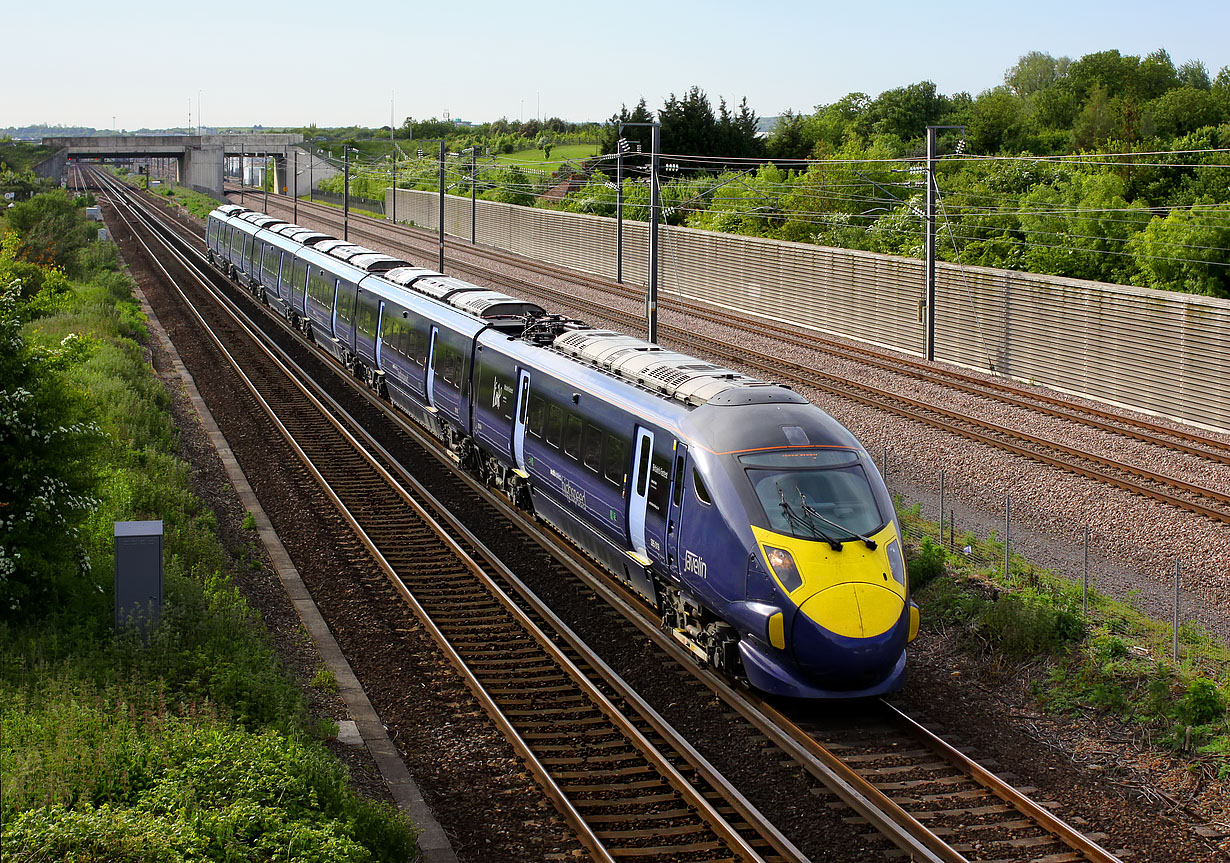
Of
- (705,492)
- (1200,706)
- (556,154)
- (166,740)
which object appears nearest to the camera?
(166,740)

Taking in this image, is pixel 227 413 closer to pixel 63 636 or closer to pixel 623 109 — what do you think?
pixel 63 636

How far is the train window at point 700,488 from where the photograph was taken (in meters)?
11.6

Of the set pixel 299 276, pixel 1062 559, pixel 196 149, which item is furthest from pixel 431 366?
pixel 196 149

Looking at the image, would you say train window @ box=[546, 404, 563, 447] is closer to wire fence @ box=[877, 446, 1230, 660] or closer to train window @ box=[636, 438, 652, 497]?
train window @ box=[636, 438, 652, 497]

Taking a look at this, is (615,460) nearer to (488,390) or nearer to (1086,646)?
(488,390)

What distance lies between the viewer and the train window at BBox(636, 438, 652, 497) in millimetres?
13016

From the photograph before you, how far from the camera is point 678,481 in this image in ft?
40.1

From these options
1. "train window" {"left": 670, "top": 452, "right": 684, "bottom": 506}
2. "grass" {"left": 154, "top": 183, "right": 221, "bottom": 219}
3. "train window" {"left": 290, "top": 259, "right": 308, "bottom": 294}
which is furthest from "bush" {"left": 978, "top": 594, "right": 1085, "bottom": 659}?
"grass" {"left": 154, "top": 183, "right": 221, "bottom": 219}

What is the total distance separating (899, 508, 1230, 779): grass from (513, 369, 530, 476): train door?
19.5 ft

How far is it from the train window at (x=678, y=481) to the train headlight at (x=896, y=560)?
223cm

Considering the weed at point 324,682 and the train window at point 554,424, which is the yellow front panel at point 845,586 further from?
the train window at point 554,424

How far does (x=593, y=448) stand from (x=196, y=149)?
116 metres

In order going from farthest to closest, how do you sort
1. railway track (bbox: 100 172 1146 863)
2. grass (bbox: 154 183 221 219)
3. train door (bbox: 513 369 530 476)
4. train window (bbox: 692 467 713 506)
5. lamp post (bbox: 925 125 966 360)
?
grass (bbox: 154 183 221 219)
lamp post (bbox: 925 125 966 360)
train door (bbox: 513 369 530 476)
train window (bbox: 692 467 713 506)
railway track (bbox: 100 172 1146 863)

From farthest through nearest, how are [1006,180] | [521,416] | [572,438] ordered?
[1006,180] < [521,416] < [572,438]
